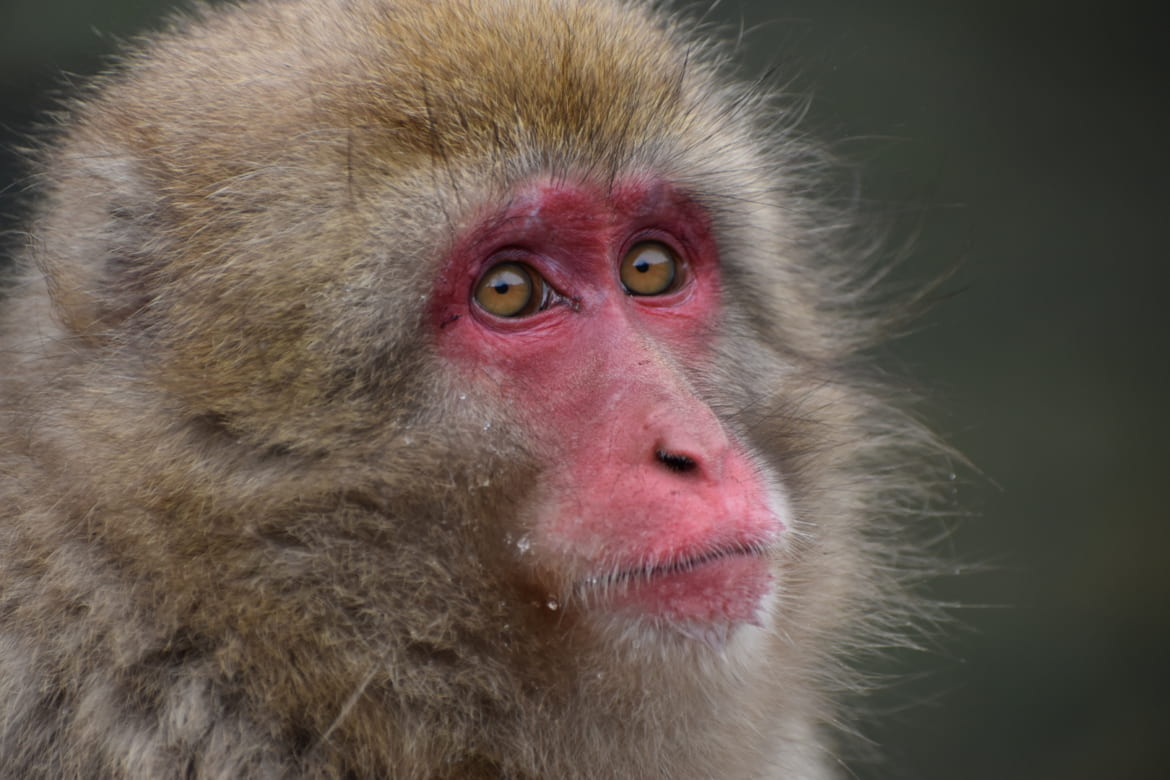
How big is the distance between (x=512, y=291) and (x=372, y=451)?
47 centimetres

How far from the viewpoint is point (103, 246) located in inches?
105

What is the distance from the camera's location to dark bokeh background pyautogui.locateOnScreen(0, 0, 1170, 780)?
5777mm

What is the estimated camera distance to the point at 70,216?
2.79 m

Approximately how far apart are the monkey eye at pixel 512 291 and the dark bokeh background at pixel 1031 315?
3237 millimetres

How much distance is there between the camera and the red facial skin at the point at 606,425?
2402 millimetres

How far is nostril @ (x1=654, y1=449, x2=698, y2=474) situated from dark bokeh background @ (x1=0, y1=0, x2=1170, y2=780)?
354 cm

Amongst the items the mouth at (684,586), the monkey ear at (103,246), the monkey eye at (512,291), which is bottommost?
the monkey ear at (103,246)

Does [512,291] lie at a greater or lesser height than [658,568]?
greater

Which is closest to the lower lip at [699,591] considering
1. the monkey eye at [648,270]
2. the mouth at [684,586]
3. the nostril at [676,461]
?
the mouth at [684,586]

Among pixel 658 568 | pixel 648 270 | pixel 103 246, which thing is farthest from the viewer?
pixel 648 270

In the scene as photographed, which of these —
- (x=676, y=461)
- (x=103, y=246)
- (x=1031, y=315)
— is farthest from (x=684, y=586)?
(x=1031, y=315)

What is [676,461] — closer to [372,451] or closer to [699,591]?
[699,591]

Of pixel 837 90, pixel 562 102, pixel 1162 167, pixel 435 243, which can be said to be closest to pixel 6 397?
pixel 435 243

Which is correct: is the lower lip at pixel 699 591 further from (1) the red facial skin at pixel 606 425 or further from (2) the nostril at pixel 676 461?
(2) the nostril at pixel 676 461
